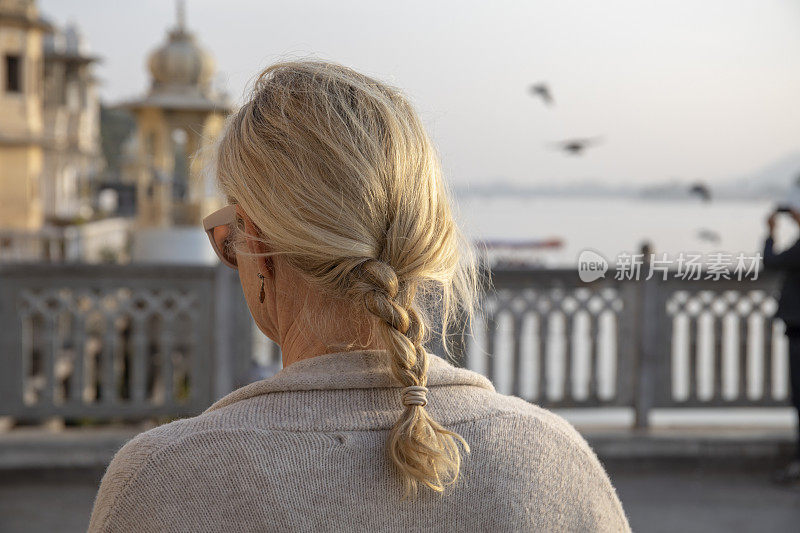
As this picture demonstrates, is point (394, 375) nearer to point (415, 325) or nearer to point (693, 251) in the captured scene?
point (415, 325)

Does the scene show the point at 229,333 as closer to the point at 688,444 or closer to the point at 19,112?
the point at 688,444

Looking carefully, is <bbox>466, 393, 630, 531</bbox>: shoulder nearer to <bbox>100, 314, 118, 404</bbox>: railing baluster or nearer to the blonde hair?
the blonde hair

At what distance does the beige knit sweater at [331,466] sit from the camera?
1.04 m

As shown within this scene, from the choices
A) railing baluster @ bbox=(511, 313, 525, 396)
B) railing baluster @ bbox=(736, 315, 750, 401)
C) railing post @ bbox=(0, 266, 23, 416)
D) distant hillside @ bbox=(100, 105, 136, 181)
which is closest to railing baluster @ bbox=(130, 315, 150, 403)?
railing post @ bbox=(0, 266, 23, 416)

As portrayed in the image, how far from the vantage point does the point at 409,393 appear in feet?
3.51

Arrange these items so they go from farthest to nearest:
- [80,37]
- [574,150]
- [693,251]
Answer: [80,37] < [574,150] < [693,251]

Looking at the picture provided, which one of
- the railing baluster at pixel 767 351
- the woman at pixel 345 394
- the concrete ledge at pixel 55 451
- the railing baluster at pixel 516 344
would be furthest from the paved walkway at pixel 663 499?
the woman at pixel 345 394

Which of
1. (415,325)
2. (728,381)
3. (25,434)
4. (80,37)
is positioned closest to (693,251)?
(728,381)

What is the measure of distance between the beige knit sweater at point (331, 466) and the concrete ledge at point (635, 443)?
397 centimetres

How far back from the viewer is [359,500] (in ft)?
3.44

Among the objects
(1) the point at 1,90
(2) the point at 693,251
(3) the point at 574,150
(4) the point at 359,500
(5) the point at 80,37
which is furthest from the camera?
(5) the point at 80,37

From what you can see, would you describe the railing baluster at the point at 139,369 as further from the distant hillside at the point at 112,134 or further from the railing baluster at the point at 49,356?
the distant hillside at the point at 112,134

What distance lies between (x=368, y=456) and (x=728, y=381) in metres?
4.59

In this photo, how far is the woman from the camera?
3.44 feet
